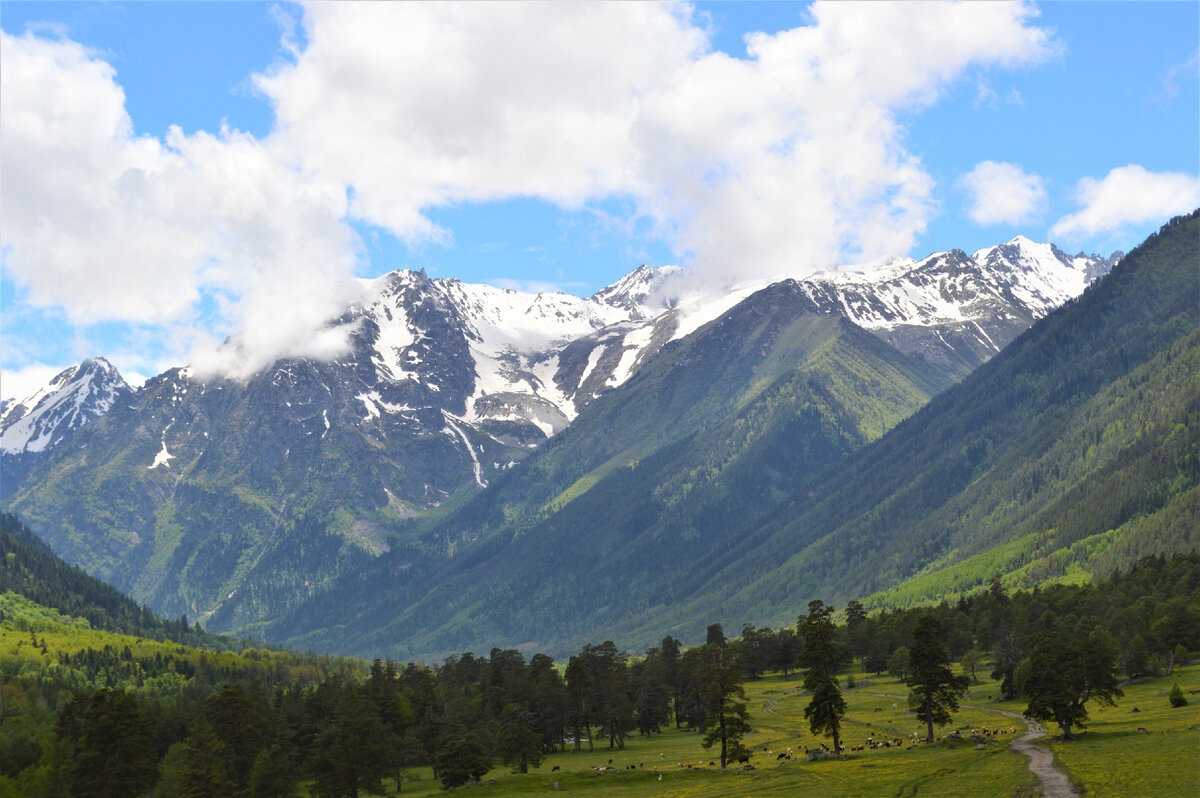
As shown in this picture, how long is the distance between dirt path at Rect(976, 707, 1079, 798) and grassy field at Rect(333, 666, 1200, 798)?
36.7 inches

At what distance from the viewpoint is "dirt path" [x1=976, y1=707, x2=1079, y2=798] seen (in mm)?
87312

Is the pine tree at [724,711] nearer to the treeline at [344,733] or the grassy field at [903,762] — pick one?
the treeline at [344,733]

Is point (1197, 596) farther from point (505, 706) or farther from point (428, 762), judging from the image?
point (428, 762)

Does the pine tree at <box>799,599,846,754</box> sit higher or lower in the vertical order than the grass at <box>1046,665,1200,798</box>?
higher

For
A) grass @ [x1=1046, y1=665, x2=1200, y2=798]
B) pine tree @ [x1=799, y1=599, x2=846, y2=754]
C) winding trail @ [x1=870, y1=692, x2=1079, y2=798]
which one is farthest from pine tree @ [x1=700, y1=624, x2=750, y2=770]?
grass @ [x1=1046, y1=665, x2=1200, y2=798]

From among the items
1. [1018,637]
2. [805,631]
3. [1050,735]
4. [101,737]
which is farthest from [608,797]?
[1018,637]

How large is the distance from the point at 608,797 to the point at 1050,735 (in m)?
46.4

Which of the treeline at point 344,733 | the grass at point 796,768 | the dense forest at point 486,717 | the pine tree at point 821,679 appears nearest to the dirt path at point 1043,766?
the grass at point 796,768

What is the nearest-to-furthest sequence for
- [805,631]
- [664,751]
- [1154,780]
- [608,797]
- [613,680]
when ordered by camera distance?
[1154,780] → [608,797] → [805,631] → [664,751] → [613,680]

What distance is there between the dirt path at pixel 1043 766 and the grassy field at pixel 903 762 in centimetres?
93

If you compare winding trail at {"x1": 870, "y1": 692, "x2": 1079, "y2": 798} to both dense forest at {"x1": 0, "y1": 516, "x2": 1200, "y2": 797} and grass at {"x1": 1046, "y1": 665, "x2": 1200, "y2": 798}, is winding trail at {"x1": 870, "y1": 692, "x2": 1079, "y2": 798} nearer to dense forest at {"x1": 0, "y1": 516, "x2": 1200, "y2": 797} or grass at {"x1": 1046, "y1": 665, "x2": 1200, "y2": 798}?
grass at {"x1": 1046, "y1": 665, "x2": 1200, "y2": 798}

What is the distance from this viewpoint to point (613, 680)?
179875 mm

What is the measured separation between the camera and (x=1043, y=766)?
9950cm

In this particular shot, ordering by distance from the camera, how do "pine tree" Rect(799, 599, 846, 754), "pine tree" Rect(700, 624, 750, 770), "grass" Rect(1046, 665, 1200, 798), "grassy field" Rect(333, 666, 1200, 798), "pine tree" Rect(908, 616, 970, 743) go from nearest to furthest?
1. "grass" Rect(1046, 665, 1200, 798)
2. "grassy field" Rect(333, 666, 1200, 798)
3. "pine tree" Rect(799, 599, 846, 754)
4. "pine tree" Rect(908, 616, 970, 743)
5. "pine tree" Rect(700, 624, 750, 770)
